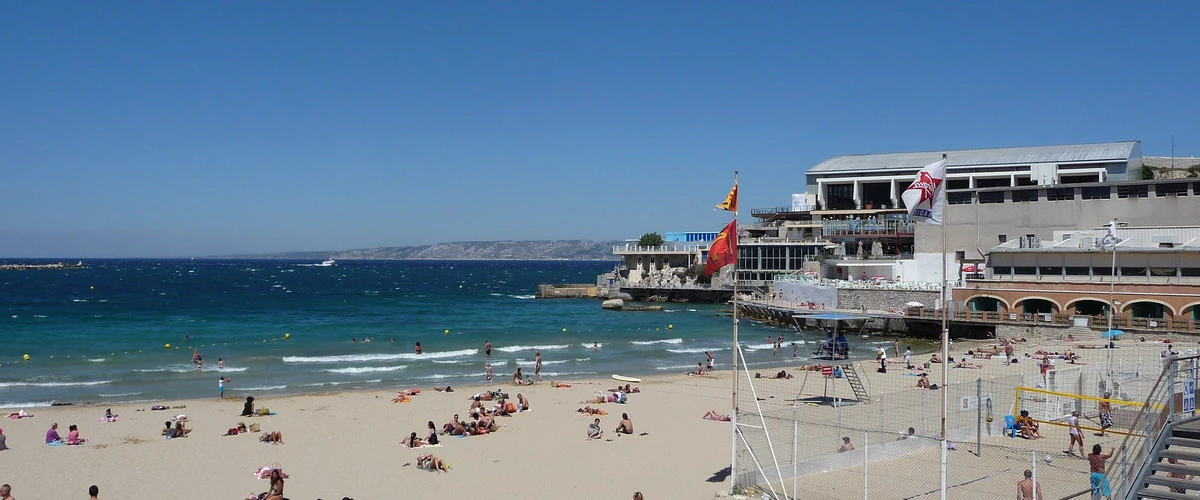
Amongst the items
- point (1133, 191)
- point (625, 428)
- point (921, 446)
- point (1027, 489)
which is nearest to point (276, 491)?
point (625, 428)

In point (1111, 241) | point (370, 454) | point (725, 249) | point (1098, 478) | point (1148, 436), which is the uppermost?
point (1111, 241)

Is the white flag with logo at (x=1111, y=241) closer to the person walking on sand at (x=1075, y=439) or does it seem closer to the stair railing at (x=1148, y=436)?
the person walking on sand at (x=1075, y=439)

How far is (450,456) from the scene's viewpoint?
20000mm

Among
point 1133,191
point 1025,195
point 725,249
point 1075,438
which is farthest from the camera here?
point 1025,195

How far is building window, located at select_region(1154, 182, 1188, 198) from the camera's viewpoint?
4881cm

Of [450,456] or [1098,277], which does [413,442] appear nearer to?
[450,456]

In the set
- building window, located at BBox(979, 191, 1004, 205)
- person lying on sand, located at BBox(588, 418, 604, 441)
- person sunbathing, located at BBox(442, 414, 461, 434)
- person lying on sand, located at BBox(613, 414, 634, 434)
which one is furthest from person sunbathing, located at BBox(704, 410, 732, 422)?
building window, located at BBox(979, 191, 1004, 205)

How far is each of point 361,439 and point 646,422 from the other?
24.0 feet

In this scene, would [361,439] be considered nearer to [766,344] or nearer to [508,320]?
[766,344]

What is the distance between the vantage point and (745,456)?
15180 millimetres

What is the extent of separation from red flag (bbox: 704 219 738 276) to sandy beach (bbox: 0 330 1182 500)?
12.7ft

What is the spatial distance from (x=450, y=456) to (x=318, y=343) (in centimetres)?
3109

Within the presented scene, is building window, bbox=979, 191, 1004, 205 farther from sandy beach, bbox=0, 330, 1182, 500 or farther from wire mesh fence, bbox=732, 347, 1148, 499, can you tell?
wire mesh fence, bbox=732, 347, 1148, 499

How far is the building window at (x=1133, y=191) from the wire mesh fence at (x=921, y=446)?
34792 mm
